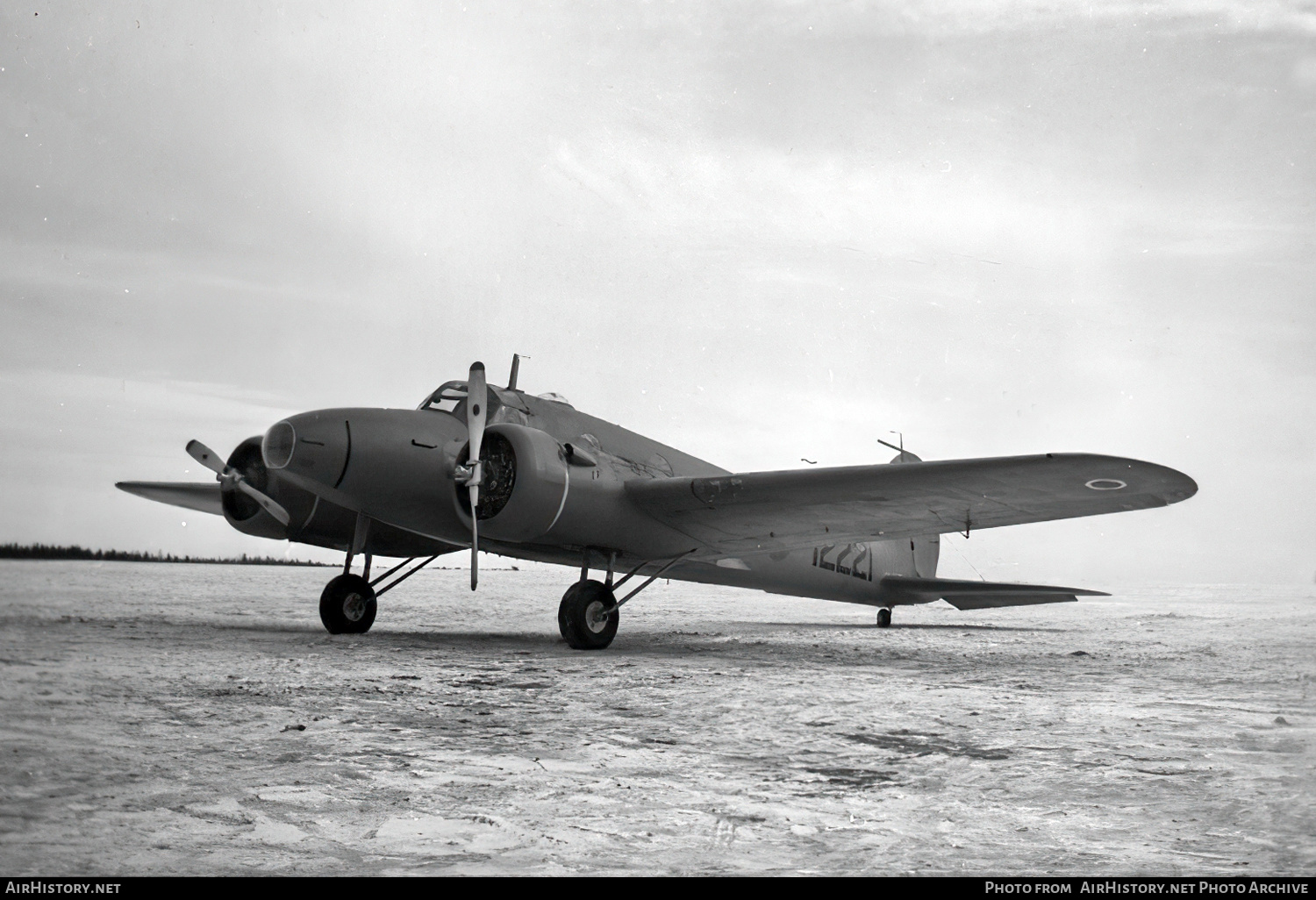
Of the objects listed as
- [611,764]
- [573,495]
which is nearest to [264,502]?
[573,495]

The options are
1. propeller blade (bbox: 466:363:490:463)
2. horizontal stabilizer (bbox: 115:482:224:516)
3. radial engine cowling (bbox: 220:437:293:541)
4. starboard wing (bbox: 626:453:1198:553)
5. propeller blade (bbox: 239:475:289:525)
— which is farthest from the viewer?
horizontal stabilizer (bbox: 115:482:224:516)

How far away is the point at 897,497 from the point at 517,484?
13.6ft

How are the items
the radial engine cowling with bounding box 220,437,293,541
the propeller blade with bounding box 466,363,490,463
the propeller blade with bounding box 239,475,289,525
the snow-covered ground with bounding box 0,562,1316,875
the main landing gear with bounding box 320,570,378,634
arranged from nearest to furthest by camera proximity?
the snow-covered ground with bounding box 0,562,1316,875 → the propeller blade with bounding box 466,363,490,463 → the propeller blade with bounding box 239,475,289,525 → the radial engine cowling with bounding box 220,437,293,541 → the main landing gear with bounding box 320,570,378,634

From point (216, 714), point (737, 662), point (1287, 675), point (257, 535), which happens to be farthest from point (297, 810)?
point (257, 535)

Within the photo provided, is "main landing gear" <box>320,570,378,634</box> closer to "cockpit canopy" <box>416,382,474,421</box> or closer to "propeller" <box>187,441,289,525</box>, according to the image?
"propeller" <box>187,441,289,525</box>

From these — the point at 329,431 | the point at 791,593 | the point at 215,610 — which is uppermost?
the point at 329,431

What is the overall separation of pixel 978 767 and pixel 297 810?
3.01 meters

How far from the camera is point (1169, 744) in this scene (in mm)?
4949

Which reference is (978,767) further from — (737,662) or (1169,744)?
(737,662)

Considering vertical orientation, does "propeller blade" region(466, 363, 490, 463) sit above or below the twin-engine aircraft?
above

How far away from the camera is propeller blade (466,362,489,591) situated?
9.31 metres

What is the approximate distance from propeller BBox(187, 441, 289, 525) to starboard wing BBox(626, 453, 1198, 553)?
4.08m

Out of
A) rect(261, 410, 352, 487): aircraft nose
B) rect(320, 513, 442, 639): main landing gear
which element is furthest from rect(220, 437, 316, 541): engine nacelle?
rect(261, 410, 352, 487): aircraft nose

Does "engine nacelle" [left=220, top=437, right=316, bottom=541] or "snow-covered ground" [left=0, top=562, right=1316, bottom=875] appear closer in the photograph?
"snow-covered ground" [left=0, top=562, right=1316, bottom=875]
